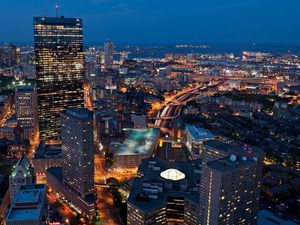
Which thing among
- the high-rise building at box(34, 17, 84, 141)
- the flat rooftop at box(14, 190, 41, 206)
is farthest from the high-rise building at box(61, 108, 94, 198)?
the high-rise building at box(34, 17, 84, 141)

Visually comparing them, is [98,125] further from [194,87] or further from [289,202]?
[194,87]

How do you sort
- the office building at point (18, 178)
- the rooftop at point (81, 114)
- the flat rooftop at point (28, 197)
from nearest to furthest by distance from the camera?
the flat rooftop at point (28, 197) < the office building at point (18, 178) < the rooftop at point (81, 114)

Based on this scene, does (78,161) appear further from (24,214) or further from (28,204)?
(24,214)

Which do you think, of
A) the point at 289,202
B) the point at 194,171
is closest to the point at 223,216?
the point at 194,171

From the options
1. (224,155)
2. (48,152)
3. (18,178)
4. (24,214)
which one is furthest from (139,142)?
Result: (24,214)

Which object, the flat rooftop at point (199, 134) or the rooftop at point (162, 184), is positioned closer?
the rooftop at point (162, 184)

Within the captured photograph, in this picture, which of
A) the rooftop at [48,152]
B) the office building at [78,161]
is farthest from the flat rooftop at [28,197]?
the rooftop at [48,152]

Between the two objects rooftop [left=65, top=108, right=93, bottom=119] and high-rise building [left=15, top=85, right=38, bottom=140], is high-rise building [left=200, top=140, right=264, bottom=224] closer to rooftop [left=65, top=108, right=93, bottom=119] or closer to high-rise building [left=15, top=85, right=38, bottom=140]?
rooftop [left=65, top=108, right=93, bottom=119]

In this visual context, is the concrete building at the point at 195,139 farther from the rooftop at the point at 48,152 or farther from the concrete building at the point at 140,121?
the rooftop at the point at 48,152
